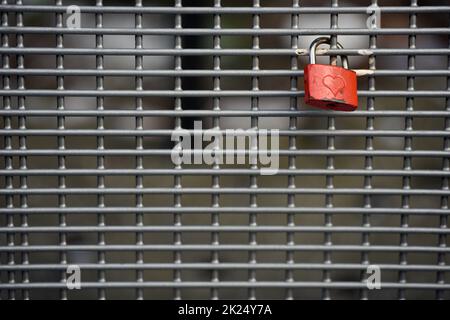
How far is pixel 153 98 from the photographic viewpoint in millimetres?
3213

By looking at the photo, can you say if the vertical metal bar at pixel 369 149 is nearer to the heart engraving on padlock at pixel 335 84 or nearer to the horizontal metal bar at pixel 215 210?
the horizontal metal bar at pixel 215 210

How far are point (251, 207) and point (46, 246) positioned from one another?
49.0 inches

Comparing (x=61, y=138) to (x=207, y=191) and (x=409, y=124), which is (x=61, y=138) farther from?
(x=409, y=124)

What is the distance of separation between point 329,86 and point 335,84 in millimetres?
39

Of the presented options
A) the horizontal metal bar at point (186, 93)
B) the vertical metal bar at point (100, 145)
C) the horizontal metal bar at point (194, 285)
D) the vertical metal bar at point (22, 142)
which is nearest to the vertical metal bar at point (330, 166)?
the horizontal metal bar at point (194, 285)

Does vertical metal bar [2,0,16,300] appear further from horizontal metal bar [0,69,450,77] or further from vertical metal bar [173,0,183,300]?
vertical metal bar [173,0,183,300]

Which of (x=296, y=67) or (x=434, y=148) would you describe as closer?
(x=296, y=67)

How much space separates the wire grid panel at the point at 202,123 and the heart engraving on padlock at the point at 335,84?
0.35 m

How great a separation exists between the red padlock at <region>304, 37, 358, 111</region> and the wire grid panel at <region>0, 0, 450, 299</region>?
0.29m

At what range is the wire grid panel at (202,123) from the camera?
10.2 ft

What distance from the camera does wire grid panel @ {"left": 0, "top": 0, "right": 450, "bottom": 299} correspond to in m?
Result: 3.12

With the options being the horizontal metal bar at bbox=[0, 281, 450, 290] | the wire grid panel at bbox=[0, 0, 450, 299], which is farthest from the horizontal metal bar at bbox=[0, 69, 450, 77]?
the horizontal metal bar at bbox=[0, 281, 450, 290]

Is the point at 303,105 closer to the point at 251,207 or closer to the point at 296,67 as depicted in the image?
the point at 296,67

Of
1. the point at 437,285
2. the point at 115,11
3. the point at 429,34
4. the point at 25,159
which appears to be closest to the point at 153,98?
the point at 115,11
